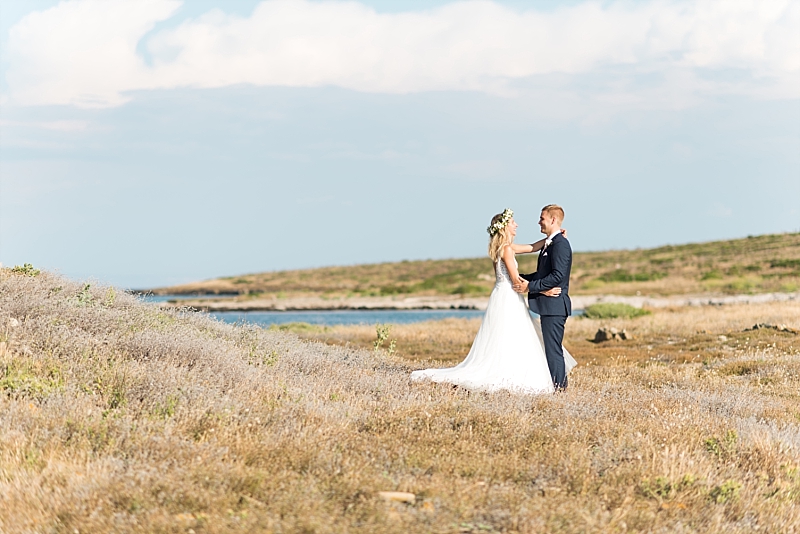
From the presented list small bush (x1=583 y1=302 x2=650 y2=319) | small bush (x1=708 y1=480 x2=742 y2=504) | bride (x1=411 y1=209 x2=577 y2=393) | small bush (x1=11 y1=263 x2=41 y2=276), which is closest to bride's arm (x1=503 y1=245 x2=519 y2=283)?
bride (x1=411 y1=209 x2=577 y2=393)

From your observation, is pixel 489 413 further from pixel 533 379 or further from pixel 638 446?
pixel 533 379

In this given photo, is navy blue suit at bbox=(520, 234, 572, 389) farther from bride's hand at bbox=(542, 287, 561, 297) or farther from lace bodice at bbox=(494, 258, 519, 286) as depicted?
lace bodice at bbox=(494, 258, 519, 286)

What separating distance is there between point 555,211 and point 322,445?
543cm

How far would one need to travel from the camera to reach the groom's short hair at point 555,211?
10266mm

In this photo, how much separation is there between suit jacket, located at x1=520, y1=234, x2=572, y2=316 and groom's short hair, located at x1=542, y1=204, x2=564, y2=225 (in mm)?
277

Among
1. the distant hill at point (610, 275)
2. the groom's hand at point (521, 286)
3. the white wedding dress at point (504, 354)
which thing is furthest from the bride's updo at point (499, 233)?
the distant hill at point (610, 275)

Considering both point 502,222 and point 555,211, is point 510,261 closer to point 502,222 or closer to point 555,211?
point 502,222

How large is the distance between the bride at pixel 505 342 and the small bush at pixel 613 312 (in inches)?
944

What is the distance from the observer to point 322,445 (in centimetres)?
626

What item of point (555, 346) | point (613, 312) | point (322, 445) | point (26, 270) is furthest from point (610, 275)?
point (322, 445)

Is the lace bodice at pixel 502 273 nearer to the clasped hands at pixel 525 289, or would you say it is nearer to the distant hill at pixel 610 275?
the clasped hands at pixel 525 289

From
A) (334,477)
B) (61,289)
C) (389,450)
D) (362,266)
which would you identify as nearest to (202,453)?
(334,477)

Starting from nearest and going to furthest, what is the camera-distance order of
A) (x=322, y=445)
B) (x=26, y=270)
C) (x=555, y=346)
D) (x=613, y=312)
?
1. (x=322, y=445)
2. (x=555, y=346)
3. (x=26, y=270)
4. (x=613, y=312)

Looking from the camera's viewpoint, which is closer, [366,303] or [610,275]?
[366,303]
